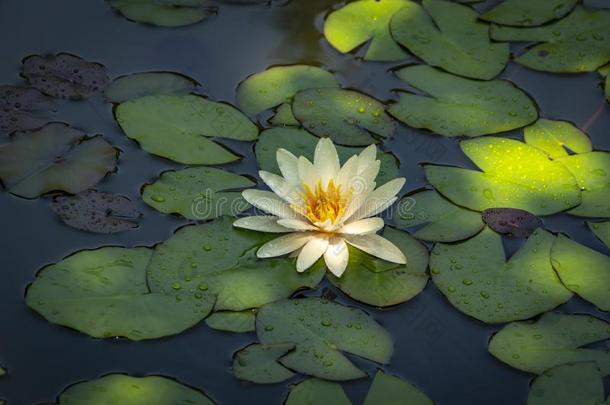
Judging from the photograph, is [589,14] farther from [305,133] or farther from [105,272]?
[105,272]

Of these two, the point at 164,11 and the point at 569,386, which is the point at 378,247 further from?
the point at 164,11

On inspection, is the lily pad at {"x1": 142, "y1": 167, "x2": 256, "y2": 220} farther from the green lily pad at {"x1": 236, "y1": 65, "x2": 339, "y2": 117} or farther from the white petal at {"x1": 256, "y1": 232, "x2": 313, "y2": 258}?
the green lily pad at {"x1": 236, "y1": 65, "x2": 339, "y2": 117}

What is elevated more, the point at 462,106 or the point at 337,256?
the point at 462,106

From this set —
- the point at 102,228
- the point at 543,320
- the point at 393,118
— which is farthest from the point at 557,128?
the point at 102,228

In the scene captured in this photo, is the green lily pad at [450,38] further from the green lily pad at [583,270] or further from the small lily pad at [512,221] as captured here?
the green lily pad at [583,270]

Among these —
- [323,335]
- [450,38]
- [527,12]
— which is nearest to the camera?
[323,335]

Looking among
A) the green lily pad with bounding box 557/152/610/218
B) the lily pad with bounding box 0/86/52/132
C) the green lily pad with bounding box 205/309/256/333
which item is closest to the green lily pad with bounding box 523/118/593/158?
the green lily pad with bounding box 557/152/610/218

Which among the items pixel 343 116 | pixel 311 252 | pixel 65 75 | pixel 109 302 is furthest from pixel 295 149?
pixel 65 75
